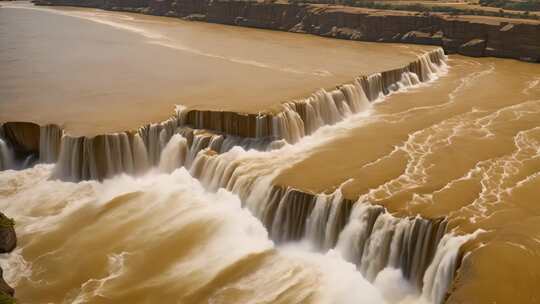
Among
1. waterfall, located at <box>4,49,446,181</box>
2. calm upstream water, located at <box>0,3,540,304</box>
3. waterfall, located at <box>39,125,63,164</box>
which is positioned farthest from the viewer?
waterfall, located at <box>39,125,63,164</box>

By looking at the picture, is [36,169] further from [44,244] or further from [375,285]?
[375,285]

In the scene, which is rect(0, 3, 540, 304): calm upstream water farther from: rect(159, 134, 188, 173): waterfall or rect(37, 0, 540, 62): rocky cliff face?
rect(37, 0, 540, 62): rocky cliff face

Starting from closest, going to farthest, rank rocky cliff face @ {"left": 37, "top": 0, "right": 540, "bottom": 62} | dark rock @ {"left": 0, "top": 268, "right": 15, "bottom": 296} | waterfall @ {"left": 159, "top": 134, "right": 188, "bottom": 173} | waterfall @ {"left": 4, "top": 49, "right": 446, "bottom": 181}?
dark rock @ {"left": 0, "top": 268, "right": 15, "bottom": 296} → waterfall @ {"left": 4, "top": 49, "right": 446, "bottom": 181} → waterfall @ {"left": 159, "top": 134, "right": 188, "bottom": 173} → rocky cliff face @ {"left": 37, "top": 0, "right": 540, "bottom": 62}

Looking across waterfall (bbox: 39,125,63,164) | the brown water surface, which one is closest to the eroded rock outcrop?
waterfall (bbox: 39,125,63,164)

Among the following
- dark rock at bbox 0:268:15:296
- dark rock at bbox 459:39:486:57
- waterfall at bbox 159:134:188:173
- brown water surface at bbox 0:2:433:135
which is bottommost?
dark rock at bbox 0:268:15:296

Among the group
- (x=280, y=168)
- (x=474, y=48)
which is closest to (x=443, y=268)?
(x=280, y=168)

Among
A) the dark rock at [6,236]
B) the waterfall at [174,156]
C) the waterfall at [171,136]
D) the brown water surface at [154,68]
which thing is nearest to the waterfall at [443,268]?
the waterfall at [171,136]

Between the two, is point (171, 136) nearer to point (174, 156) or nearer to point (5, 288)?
point (174, 156)
